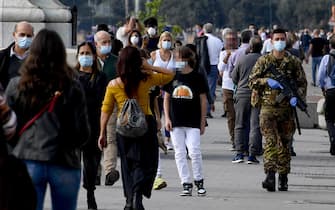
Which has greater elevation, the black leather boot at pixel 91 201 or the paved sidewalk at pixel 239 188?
the black leather boot at pixel 91 201

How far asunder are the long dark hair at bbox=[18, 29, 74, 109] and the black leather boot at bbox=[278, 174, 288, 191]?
638 cm

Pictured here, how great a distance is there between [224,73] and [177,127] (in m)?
5.92

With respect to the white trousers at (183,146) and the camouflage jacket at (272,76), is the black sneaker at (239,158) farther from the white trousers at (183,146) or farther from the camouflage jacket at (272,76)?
the white trousers at (183,146)

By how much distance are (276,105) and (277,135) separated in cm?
34

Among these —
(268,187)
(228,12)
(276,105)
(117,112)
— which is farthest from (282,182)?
(228,12)

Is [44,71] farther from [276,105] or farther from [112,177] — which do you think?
[276,105]

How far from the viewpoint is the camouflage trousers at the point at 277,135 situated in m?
13.9

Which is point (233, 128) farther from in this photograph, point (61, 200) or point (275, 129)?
point (61, 200)

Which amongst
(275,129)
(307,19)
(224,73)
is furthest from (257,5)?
(275,129)

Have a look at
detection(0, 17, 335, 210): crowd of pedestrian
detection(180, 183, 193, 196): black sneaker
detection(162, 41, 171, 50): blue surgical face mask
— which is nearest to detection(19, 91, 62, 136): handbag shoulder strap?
detection(0, 17, 335, 210): crowd of pedestrian

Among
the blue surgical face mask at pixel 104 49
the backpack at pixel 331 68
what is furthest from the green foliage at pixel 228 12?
the blue surgical face mask at pixel 104 49

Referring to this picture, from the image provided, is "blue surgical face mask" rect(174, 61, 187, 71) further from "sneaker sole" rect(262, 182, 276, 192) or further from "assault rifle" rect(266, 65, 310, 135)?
"sneaker sole" rect(262, 182, 276, 192)

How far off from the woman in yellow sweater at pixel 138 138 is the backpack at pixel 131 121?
0.20 ft

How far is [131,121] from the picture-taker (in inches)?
444
